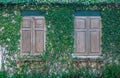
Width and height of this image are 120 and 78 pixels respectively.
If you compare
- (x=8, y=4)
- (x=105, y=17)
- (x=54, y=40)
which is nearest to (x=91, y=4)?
(x=105, y=17)

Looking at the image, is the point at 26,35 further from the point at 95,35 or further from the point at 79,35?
A: the point at 95,35

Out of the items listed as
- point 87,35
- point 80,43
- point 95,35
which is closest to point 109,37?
point 95,35

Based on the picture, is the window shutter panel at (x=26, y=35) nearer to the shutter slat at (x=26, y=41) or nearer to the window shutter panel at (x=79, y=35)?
the shutter slat at (x=26, y=41)

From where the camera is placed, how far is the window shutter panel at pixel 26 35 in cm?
1872

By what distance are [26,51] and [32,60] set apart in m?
0.43

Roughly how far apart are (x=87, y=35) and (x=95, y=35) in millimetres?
304

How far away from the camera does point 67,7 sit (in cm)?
1872

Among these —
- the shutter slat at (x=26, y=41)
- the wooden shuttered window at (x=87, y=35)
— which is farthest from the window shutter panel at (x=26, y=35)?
the wooden shuttered window at (x=87, y=35)

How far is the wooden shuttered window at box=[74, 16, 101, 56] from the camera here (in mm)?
18734

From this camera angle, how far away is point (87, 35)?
61.6 ft

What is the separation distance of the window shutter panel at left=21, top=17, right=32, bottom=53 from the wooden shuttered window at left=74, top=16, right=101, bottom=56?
70.2 inches

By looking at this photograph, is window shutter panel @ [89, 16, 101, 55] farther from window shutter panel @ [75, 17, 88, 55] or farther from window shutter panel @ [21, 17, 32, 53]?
window shutter panel @ [21, 17, 32, 53]

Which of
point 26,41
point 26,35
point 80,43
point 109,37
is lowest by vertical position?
A: point 80,43

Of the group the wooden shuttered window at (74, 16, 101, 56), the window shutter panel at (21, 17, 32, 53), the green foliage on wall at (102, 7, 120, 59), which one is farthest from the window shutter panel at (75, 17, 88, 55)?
the window shutter panel at (21, 17, 32, 53)
